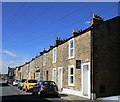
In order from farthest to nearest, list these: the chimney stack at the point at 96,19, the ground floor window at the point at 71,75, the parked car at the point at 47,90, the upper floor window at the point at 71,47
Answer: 1. the upper floor window at the point at 71,47
2. the ground floor window at the point at 71,75
3. the parked car at the point at 47,90
4. the chimney stack at the point at 96,19

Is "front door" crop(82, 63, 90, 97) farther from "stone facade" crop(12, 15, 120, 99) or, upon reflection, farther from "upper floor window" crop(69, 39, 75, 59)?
"upper floor window" crop(69, 39, 75, 59)

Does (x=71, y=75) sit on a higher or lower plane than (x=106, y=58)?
lower

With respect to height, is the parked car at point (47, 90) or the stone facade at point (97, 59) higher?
the stone facade at point (97, 59)

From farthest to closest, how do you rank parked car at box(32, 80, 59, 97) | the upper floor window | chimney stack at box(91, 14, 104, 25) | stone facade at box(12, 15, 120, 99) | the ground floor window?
the upper floor window → the ground floor window → parked car at box(32, 80, 59, 97) → chimney stack at box(91, 14, 104, 25) → stone facade at box(12, 15, 120, 99)

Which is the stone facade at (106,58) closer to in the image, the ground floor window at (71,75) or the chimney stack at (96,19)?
the chimney stack at (96,19)

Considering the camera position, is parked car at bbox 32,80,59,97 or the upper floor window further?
the upper floor window

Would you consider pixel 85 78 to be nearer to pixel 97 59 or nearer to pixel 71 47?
pixel 97 59

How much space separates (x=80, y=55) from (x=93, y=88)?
4.07m

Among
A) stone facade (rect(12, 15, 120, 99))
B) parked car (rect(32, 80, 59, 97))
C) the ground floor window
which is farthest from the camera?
the ground floor window

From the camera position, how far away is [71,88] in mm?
27891

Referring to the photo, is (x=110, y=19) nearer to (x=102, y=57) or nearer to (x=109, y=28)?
(x=109, y=28)

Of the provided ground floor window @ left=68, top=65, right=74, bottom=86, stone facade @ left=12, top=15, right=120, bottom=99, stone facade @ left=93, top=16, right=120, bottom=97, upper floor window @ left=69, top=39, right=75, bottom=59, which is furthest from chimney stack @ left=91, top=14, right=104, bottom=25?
ground floor window @ left=68, top=65, right=74, bottom=86

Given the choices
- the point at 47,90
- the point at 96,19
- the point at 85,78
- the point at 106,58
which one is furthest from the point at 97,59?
the point at 47,90

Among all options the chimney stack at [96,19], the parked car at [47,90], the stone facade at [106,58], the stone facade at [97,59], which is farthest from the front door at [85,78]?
the chimney stack at [96,19]
